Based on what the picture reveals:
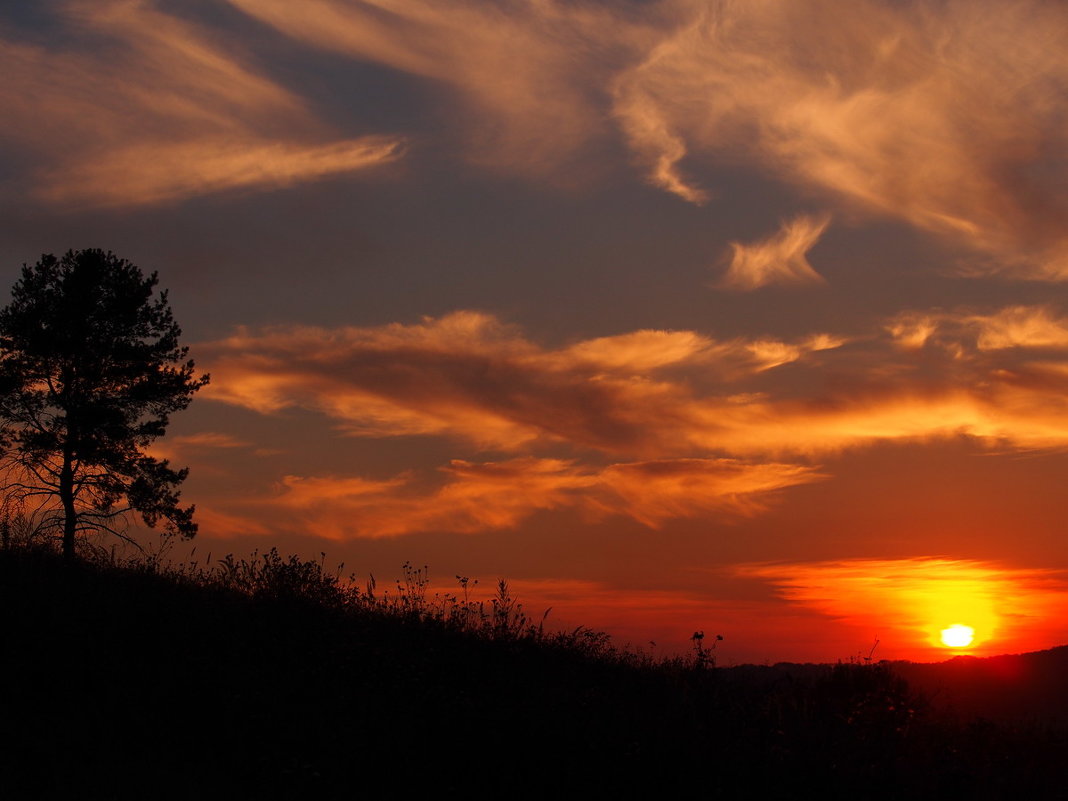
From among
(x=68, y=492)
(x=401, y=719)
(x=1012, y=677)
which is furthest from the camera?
(x=1012, y=677)

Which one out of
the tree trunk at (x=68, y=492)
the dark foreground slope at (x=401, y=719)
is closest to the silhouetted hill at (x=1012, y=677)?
the dark foreground slope at (x=401, y=719)

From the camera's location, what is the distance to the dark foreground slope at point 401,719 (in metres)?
9.46

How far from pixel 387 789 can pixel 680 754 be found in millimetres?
3060

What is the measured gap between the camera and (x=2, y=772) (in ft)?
29.5

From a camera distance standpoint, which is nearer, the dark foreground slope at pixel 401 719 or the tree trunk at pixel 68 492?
the dark foreground slope at pixel 401 719

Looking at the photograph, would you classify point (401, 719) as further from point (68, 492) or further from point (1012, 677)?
point (1012, 677)

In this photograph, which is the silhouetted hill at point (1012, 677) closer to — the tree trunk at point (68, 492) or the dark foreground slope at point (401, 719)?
the dark foreground slope at point (401, 719)

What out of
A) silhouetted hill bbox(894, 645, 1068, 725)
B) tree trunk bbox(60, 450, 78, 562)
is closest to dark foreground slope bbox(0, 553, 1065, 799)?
silhouetted hill bbox(894, 645, 1068, 725)

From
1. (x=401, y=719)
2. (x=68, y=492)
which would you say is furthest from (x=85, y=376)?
(x=401, y=719)

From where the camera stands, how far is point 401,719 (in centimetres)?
1038

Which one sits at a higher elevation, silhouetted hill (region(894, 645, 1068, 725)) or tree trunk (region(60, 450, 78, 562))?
tree trunk (region(60, 450, 78, 562))

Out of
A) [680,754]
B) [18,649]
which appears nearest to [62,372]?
[18,649]

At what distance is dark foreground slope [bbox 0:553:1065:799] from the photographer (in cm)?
946

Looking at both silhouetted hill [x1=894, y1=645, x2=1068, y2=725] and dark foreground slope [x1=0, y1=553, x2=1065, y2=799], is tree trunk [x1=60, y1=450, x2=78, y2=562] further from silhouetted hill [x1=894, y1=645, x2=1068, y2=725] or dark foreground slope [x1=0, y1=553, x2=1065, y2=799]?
silhouetted hill [x1=894, y1=645, x2=1068, y2=725]
